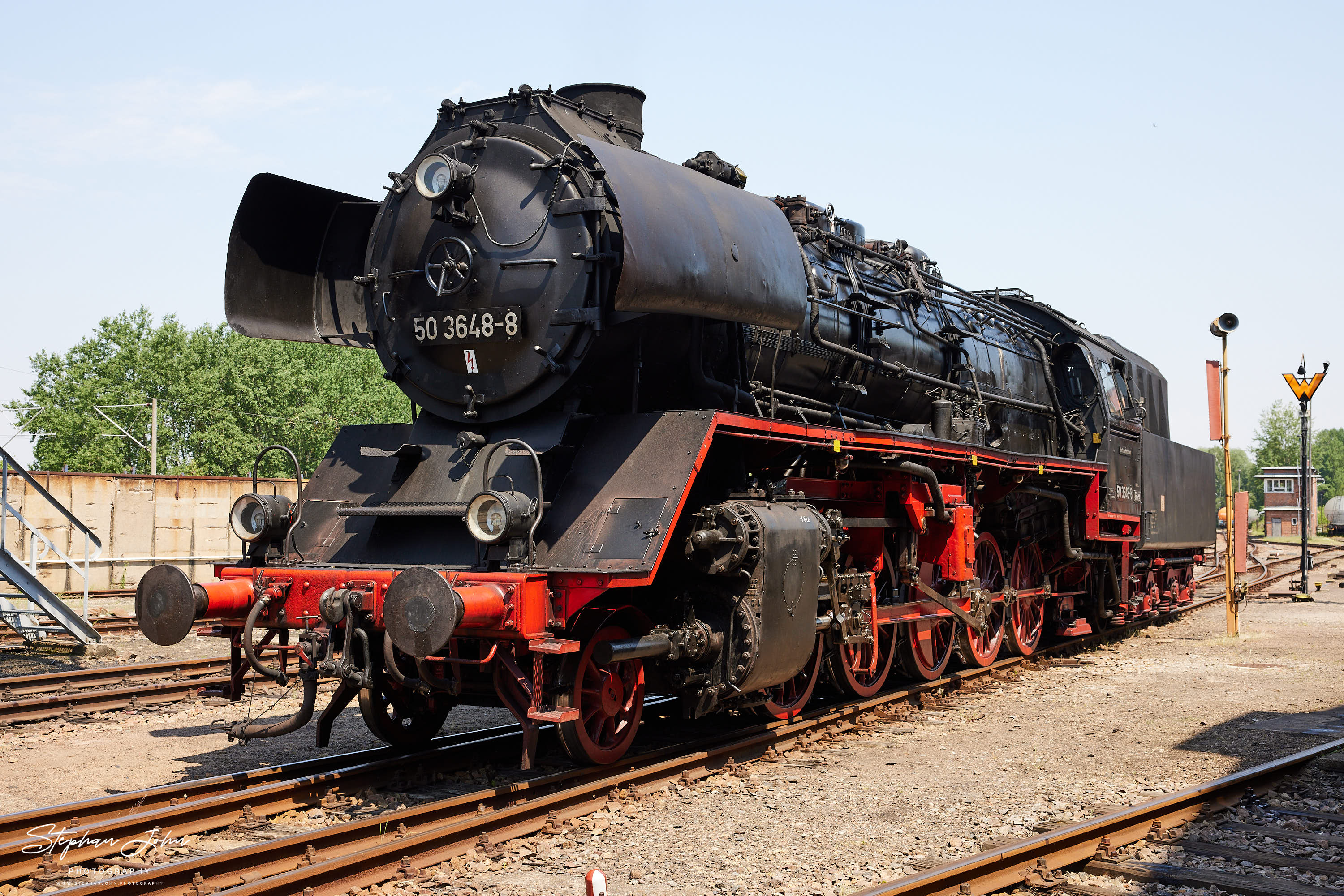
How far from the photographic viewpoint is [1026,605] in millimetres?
11602

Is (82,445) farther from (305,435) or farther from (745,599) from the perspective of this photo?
(745,599)

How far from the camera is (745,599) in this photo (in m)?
6.16

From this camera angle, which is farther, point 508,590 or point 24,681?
point 24,681

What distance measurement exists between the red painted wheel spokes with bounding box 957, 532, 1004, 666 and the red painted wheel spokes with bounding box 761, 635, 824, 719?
2.74m

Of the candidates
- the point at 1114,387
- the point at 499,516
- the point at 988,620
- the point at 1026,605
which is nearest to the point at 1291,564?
the point at 1114,387

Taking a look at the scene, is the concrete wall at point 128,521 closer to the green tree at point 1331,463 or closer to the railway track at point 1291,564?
the railway track at point 1291,564

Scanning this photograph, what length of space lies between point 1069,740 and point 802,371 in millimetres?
3074

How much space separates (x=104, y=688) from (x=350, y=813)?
4.99m

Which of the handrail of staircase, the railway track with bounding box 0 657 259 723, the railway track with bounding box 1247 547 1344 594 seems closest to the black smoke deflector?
the railway track with bounding box 0 657 259 723

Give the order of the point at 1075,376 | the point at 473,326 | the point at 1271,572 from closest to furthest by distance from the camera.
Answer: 1. the point at 473,326
2. the point at 1075,376
3. the point at 1271,572

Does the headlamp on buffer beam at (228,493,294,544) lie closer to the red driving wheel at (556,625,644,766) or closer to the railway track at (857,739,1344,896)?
the red driving wheel at (556,625,644,766)

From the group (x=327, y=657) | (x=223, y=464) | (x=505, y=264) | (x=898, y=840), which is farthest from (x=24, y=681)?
(x=223, y=464)

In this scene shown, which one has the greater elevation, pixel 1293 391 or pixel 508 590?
pixel 1293 391

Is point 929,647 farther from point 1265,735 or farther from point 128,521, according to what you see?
point 128,521
